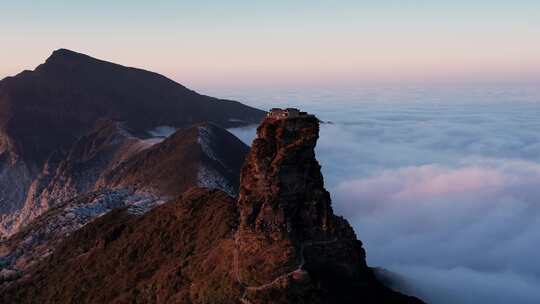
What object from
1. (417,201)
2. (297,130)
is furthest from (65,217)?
(417,201)

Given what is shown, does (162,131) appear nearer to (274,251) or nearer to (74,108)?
(74,108)

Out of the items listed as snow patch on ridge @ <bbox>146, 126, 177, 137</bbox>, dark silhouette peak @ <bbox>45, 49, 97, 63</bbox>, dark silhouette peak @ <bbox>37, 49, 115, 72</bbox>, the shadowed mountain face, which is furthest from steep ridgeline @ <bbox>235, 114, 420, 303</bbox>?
dark silhouette peak @ <bbox>45, 49, 97, 63</bbox>

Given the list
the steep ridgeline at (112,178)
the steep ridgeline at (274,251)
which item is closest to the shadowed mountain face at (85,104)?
the steep ridgeline at (112,178)

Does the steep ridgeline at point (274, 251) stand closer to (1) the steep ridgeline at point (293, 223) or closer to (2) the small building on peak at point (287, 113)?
(1) the steep ridgeline at point (293, 223)

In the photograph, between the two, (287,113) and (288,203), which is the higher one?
(287,113)

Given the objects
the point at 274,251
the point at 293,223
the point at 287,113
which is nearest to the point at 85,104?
the point at 287,113

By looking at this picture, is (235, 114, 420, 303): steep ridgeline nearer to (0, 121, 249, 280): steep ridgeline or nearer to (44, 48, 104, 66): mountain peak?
(0, 121, 249, 280): steep ridgeline
